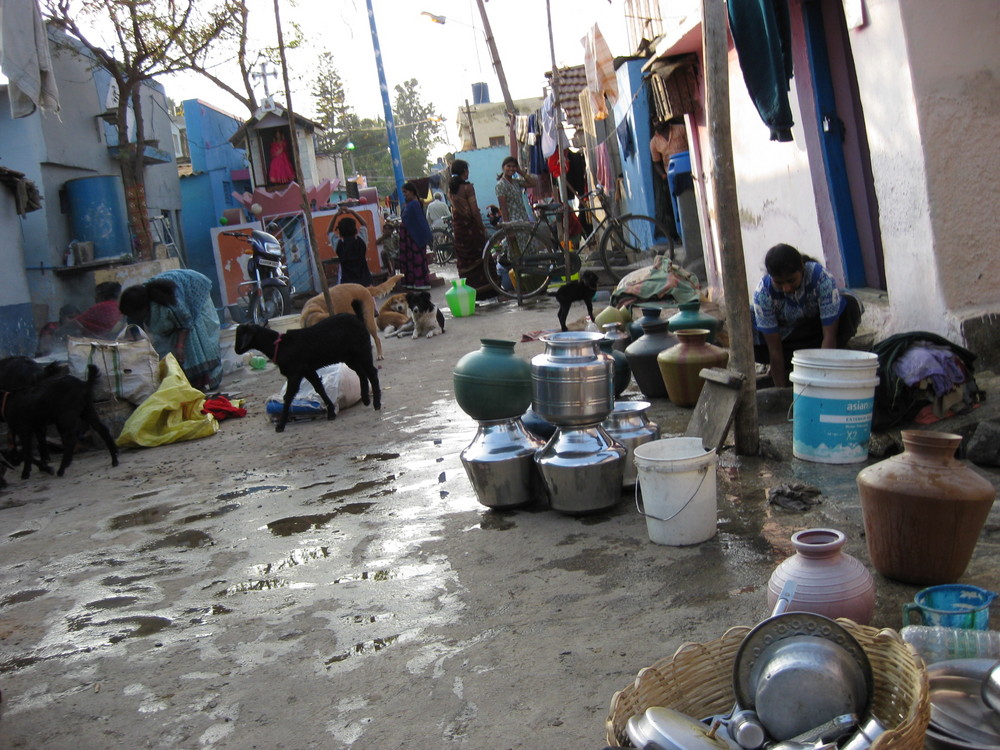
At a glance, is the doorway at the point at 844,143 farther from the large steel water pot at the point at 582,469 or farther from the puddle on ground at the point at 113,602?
the puddle on ground at the point at 113,602

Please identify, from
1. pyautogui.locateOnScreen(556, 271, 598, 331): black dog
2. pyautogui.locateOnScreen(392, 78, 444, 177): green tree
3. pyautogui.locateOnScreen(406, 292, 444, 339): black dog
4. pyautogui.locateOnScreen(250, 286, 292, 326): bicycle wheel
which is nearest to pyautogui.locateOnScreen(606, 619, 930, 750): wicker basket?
pyautogui.locateOnScreen(556, 271, 598, 331): black dog

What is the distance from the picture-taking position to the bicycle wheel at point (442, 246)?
26.4 m

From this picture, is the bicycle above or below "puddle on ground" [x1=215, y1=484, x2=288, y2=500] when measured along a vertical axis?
above

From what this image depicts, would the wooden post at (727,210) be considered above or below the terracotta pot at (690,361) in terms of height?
above

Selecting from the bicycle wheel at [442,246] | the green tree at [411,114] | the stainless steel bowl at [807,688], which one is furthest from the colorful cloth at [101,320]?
the green tree at [411,114]

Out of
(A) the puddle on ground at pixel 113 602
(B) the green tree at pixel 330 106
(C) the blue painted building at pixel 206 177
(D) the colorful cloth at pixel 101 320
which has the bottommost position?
(A) the puddle on ground at pixel 113 602

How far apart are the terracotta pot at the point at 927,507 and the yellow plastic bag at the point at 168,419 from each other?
6260 mm

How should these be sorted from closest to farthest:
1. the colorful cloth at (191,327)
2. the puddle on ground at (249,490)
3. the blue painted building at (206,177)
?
the puddle on ground at (249,490)
the colorful cloth at (191,327)
the blue painted building at (206,177)

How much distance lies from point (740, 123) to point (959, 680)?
6.73 metres

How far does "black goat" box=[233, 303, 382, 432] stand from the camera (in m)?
7.69

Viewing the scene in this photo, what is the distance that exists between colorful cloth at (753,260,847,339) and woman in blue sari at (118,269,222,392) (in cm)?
630

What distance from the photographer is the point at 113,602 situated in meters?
4.19

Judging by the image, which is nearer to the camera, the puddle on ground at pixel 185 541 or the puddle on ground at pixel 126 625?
the puddle on ground at pixel 126 625

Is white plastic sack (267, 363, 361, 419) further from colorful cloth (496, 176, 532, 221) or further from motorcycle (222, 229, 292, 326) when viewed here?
colorful cloth (496, 176, 532, 221)
